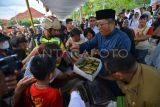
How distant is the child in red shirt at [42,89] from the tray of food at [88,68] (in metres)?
0.44

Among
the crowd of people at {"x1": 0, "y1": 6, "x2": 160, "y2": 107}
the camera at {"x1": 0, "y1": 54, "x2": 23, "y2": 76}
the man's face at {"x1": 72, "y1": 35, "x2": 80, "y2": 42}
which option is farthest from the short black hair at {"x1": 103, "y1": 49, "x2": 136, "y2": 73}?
the man's face at {"x1": 72, "y1": 35, "x2": 80, "y2": 42}

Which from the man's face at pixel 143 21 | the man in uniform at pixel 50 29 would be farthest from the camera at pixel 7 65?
the man's face at pixel 143 21

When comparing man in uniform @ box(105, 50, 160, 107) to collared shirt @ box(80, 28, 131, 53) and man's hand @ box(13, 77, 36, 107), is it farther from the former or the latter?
collared shirt @ box(80, 28, 131, 53)

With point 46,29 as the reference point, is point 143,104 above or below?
below

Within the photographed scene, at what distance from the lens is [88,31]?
748 cm

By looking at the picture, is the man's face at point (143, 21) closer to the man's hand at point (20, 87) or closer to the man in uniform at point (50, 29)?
the man in uniform at point (50, 29)

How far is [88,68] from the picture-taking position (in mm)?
3375

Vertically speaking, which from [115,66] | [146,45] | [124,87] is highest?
[115,66]

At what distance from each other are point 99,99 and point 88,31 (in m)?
4.53

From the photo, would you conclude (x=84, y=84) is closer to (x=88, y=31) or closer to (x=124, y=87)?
(x=124, y=87)

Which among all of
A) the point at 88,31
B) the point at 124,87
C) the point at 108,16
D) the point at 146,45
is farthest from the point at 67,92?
the point at 88,31

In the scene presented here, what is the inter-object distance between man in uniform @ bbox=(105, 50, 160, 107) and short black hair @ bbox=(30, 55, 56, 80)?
2.11 feet

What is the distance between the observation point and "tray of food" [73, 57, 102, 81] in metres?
3.21

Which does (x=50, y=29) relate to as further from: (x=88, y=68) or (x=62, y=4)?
(x=62, y=4)
